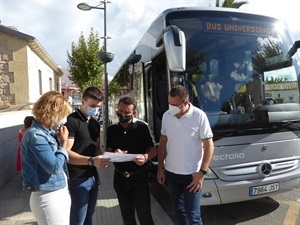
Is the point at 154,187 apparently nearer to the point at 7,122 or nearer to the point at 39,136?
the point at 7,122

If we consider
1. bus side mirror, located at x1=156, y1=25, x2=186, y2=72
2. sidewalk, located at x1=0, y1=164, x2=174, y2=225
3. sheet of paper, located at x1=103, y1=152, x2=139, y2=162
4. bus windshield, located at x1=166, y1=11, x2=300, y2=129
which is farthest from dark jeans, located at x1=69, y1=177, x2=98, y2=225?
bus windshield, located at x1=166, y1=11, x2=300, y2=129

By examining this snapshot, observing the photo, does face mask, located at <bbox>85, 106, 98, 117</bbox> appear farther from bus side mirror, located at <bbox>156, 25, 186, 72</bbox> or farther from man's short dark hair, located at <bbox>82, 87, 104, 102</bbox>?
bus side mirror, located at <bbox>156, 25, 186, 72</bbox>

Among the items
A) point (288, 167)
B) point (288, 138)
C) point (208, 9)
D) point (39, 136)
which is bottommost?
point (288, 167)

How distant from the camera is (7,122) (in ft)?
21.4

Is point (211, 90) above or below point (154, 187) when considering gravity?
above

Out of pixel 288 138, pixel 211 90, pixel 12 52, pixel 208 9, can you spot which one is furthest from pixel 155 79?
pixel 12 52

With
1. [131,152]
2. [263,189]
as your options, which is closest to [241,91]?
[263,189]

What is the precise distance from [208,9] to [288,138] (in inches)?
86.6

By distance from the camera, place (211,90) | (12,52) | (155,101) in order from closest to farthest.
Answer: (211,90), (155,101), (12,52)

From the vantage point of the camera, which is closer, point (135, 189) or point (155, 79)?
point (135, 189)

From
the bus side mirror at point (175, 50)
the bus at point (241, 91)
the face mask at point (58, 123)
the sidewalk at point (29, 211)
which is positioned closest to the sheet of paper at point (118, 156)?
the face mask at point (58, 123)

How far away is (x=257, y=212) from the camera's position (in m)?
4.38

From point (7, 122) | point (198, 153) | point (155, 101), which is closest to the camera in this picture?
point (198, 153)

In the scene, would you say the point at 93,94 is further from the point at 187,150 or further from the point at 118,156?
the point at 187,150
